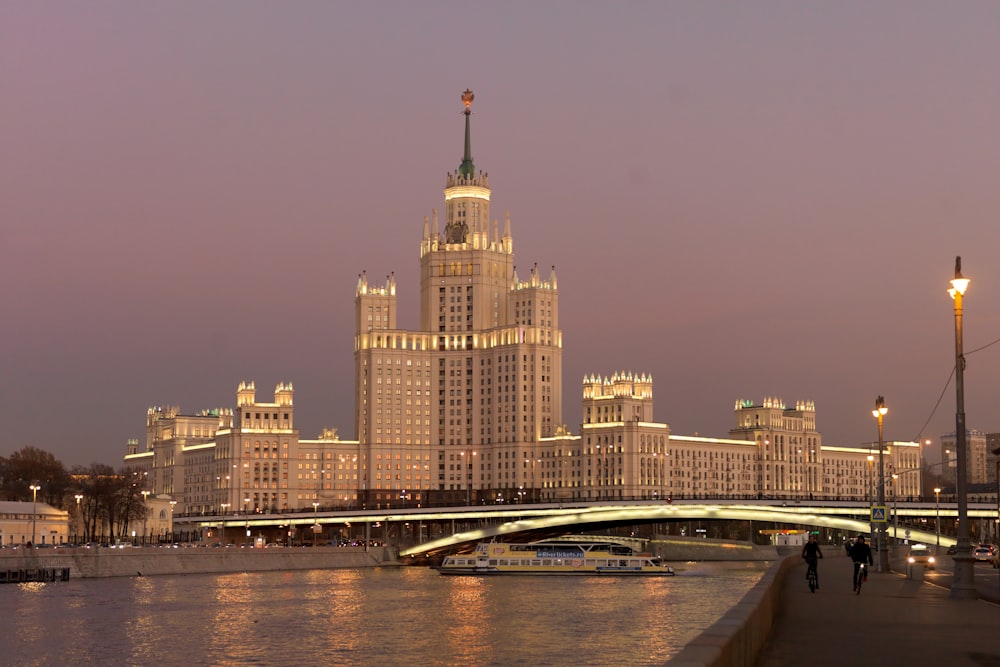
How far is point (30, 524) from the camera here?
179500 mm

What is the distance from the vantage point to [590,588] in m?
116

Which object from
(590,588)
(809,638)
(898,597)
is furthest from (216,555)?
(809,638)

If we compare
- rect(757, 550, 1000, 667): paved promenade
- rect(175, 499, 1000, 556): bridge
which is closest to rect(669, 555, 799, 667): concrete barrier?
rect(757, 550, 1000, 667): paved promenade

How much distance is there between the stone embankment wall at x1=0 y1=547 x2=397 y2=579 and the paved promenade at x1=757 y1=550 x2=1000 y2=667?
3690 inches

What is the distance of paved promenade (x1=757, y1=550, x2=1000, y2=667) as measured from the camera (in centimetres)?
2605

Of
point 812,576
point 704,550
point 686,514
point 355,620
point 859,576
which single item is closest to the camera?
point 859,576

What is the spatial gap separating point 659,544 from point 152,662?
130 m

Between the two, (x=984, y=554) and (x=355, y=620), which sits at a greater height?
(x=984, y=554)

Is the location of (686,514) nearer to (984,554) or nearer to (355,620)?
(984,554)

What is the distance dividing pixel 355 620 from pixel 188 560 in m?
70.7

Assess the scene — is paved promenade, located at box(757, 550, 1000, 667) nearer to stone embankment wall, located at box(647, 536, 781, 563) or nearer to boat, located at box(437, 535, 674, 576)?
boat, located at box(437, 535, 674, 576)

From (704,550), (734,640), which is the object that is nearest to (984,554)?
(704,550)

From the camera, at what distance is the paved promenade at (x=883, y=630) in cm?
2605

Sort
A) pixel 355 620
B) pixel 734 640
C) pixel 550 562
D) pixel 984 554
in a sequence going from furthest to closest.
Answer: pixel 550 562
pixel 984 554
pixel 355 620
pixel 734 640
